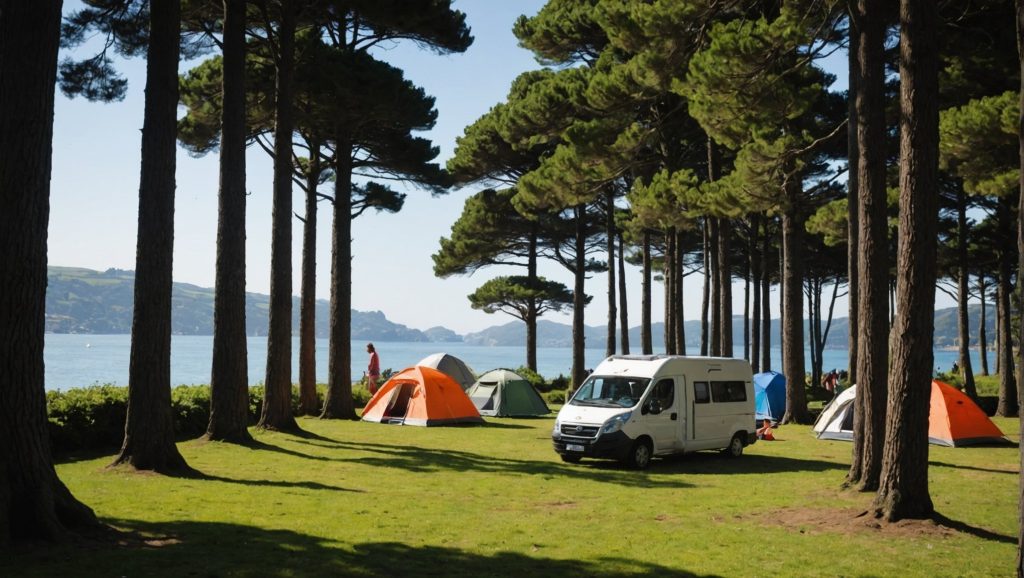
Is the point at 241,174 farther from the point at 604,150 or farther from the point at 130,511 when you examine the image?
the point at 604,150

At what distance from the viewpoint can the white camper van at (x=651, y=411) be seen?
14.1m

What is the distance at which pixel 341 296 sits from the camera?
21.9 m

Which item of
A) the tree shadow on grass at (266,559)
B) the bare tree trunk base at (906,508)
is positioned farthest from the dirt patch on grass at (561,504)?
the bare tree trunk base at (906,508)

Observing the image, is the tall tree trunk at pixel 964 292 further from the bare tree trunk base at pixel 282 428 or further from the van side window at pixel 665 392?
the bare tree trunk base at pixel 282 428

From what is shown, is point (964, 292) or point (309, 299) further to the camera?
point (964, 292)

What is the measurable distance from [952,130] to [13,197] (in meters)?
16.0

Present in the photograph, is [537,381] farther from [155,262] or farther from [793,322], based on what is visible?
[155,262]

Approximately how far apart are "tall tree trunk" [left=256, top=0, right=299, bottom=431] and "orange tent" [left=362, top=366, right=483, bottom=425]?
412 cm

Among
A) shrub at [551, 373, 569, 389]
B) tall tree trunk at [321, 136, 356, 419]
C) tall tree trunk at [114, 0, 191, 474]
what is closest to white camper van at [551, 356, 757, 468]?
tall tree trunk at [114, 0, 191, 474]

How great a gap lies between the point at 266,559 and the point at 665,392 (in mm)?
9056

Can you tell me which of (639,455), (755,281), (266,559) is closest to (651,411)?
(639,455)

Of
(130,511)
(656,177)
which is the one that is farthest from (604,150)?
(130,511)

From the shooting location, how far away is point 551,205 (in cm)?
2988

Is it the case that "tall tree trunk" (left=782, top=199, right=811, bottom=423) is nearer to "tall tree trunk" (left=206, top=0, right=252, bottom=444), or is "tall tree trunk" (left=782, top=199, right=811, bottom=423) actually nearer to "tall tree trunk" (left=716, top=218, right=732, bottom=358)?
"tall tree trunk" (left=716, top=218, right=732, bottom=358)
